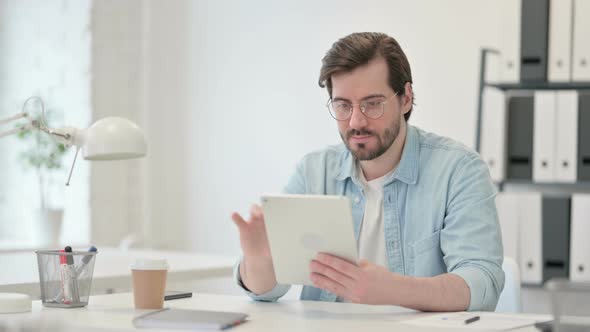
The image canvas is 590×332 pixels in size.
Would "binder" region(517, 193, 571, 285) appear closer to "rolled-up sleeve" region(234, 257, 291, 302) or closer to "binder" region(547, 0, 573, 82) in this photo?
"binder" region(547, 0, 573, 82)

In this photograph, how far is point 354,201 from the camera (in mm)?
2002

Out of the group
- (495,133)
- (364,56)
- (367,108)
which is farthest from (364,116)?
(495,133)

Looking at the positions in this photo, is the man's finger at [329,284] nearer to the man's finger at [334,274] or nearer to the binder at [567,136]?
the man's finger at [334,274]

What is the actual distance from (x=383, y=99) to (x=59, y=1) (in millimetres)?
2455

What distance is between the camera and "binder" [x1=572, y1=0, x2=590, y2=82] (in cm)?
301

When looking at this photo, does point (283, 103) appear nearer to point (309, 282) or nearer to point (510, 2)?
point (510, 2)

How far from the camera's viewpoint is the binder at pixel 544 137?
10.2ft

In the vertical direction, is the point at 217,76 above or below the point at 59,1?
below

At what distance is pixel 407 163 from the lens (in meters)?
1.95

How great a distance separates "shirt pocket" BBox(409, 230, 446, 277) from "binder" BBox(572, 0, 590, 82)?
1462 millimetres

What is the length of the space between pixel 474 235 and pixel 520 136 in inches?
59.0

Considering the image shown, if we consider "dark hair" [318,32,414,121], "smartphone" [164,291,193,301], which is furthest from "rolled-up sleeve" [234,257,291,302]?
"dark hair" [318,32,414,121]

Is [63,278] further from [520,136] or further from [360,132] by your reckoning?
[520,136]

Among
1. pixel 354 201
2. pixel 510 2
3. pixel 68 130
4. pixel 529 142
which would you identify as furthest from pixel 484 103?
pixel 68 130
